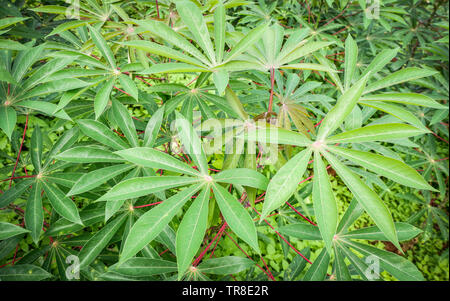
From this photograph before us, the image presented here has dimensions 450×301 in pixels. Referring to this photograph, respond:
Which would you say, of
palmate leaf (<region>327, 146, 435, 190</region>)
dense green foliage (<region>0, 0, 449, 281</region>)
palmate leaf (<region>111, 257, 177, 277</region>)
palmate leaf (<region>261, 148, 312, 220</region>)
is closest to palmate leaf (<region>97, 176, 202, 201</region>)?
dense green foliage (<region>0, 0, 449, 281</region>)

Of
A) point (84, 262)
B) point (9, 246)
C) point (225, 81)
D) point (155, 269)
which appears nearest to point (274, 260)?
point (155, 269)

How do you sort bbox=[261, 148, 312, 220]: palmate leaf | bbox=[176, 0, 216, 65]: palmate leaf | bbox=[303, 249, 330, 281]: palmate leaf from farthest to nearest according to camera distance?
bbox=[303, 249, 330, 281]: palmate leaf < bbox=[176, 0, 216, 65]: palmate leaf < bbox=[261, 148, 312, 220]: palmate leaf

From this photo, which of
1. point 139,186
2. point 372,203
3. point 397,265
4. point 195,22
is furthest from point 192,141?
point 397,265

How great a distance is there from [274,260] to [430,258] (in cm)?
172

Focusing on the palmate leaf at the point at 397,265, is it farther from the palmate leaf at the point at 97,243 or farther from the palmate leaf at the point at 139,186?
the palmate leaf at the point at 97,243

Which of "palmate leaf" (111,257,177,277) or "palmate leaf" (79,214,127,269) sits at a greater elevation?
"palmate leaf" (79,214,127,269)

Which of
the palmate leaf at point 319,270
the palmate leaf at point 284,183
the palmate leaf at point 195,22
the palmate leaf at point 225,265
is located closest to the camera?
the palmate leaf at point 284,183

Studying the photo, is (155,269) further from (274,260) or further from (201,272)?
(274,260)

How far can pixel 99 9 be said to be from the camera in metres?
1.06

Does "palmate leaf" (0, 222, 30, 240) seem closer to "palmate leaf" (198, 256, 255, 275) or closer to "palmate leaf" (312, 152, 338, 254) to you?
"palmate leaf" (198, 256, 255, 275)

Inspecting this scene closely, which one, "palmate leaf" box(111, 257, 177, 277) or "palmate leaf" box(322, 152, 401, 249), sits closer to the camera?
"palmate leaf" box(322, 152, 401, 249)

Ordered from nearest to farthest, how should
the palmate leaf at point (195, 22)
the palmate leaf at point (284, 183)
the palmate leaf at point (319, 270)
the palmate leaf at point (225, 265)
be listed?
the palmate leaf at point (284, 183) → the palmate leaf at point (195, 22) → the palmate leaf at point (319, 270) → the palmate leaf at point (225, 265)

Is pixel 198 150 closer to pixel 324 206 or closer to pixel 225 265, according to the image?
pixel 324 206

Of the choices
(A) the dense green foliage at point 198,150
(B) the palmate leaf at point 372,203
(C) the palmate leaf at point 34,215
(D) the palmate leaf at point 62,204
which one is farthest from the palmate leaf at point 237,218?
(C) the palmate leaf at point 34,215
